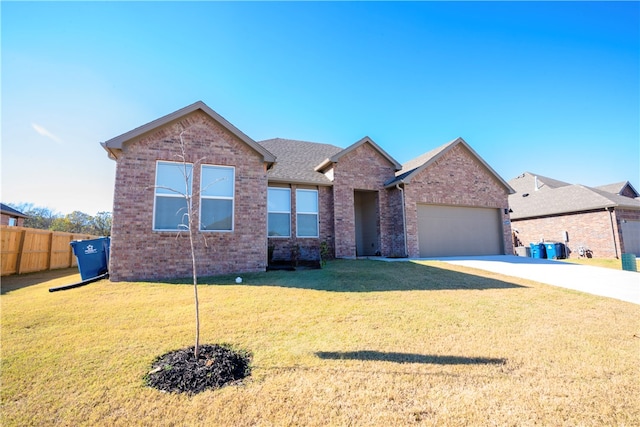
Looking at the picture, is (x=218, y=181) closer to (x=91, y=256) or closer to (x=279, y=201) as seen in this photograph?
(x=279, y=201)

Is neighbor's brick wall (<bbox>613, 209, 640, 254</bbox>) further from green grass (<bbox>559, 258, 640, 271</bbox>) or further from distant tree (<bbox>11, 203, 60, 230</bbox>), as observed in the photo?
distant tree (<bbox>11, 203, 60, 230</bbox>)

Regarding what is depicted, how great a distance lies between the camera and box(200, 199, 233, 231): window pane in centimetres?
866

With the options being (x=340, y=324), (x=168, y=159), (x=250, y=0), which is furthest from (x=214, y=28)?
(x=340, y=324)

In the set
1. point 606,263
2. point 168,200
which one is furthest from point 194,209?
point 606,263

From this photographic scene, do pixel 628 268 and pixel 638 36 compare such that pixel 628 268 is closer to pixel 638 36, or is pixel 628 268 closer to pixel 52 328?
pixel 638 36

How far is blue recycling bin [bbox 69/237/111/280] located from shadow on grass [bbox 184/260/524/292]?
313cm

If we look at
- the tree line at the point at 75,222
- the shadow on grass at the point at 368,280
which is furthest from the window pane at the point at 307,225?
the tree line at the point at 75,222

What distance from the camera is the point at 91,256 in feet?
27.7

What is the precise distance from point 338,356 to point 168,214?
716 centimetres

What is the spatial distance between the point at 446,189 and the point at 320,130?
899 cm

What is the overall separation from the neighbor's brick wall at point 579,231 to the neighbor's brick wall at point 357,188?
14.3 meters

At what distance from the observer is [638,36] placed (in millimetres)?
10656

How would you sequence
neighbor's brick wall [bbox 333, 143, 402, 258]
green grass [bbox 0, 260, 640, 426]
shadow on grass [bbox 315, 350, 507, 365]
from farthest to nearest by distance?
neighbor's brick wall [bbox 333, 143, 402, 258]
shadow on grass [bbox 315, 350, 507, 365]
green grass [bbox 0, 260, 640, 426]

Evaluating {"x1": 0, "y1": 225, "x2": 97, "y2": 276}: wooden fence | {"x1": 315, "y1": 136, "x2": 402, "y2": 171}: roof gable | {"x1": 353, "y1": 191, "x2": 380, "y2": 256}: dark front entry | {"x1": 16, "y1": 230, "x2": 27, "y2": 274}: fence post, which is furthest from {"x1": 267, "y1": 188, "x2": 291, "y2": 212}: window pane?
{"x1": 16, "y1": 230, "x2": 27, "y2": 274}: fence post
